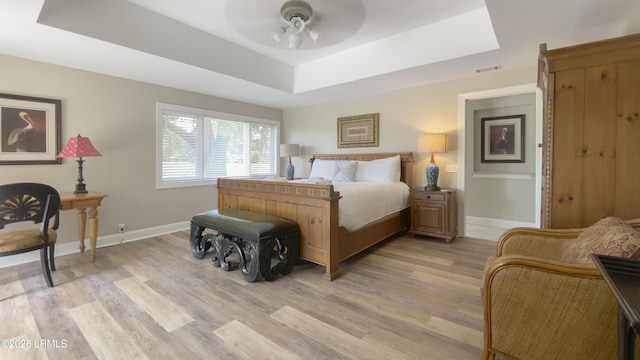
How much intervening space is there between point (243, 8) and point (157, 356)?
115 inches

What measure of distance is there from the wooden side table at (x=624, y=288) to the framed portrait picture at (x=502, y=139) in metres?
4.09

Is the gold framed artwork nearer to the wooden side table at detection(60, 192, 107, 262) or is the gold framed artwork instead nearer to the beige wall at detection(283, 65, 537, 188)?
the beige wall at detection(283, 65, 537, 188)

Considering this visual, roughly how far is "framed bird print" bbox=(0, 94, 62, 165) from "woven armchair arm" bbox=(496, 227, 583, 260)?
468 centimetres

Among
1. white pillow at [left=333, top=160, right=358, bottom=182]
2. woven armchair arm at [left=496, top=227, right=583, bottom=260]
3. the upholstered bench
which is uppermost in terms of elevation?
white pillow at [left=333, top=160, right=358, bottom=182]

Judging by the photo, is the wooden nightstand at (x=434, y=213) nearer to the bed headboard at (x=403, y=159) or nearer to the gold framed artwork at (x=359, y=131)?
the bed headboard at (x=403, y=159)

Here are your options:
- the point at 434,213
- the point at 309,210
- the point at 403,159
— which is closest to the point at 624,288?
the point at 309,210

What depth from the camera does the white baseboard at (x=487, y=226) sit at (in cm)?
410

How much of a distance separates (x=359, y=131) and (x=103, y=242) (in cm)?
415

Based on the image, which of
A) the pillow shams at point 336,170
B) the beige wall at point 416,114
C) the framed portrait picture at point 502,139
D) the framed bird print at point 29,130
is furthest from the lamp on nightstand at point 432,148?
the framed bird print at point 29,130

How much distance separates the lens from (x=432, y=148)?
379cm

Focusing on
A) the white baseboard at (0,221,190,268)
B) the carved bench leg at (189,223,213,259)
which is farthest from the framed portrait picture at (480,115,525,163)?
the white baseboard at (0,221,190,268)

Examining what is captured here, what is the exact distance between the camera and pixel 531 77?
133 inches

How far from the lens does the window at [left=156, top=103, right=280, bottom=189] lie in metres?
4.28

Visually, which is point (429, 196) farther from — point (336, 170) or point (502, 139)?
point (502, 139)
